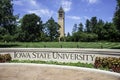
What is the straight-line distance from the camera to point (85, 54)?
69.6 ft

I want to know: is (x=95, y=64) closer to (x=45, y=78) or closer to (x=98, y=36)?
(x=45, y=78)

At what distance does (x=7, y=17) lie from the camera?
144 feet

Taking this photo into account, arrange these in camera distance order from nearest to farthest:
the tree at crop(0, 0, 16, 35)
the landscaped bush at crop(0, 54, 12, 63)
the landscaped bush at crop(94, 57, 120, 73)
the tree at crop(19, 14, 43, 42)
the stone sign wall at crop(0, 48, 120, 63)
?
1. the landscaped bush at crop(94, 57, 120, 73)
2. the stone sign wall at crop(0, 48, 120, 63)
3. the landscaped bush at crop(0, 54, 12, 63)
4. the tree at crop(0, 0, 16, 35)
5. the tree at crop(19, 14, 43, 42)

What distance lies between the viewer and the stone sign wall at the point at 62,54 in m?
20.6

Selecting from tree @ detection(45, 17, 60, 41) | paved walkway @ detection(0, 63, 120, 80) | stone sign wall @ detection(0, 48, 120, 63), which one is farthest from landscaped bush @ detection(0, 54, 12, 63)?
tree @ detection(45, 17, 60, 41)

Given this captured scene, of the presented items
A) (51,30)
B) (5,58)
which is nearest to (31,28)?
(51,30)

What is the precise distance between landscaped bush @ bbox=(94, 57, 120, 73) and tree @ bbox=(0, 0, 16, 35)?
27497mm

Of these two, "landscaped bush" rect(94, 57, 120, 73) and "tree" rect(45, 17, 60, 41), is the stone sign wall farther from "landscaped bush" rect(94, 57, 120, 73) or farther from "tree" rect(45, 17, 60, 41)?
"tree" rect(45, 17, 60, 41)

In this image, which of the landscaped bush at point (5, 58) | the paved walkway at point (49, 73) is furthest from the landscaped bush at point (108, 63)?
the landscaped bush at point (5, 58)

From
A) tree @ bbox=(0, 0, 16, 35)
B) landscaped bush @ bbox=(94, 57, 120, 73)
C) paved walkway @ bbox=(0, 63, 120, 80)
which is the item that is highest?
tree @ bbox=(0, 0, 16, 35)

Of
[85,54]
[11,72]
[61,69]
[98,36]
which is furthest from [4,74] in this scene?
[98,36]

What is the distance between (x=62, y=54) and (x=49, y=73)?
4.65m

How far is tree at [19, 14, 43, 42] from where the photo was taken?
8869 centimetres

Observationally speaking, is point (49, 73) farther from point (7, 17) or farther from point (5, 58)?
point (7, 17)
